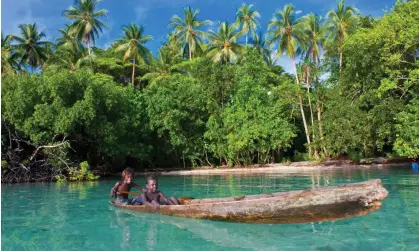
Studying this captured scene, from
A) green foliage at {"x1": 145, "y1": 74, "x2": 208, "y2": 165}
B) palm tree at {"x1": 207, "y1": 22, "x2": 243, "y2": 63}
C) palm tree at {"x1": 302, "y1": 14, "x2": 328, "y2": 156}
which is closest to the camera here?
green foliage at {"x1": 145, "y1": 74, "x2": 208, "y2": 165}

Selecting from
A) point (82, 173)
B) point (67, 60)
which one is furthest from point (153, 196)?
point (67, 60)

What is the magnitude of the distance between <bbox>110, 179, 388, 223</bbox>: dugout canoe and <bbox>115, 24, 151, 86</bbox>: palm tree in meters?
26.0

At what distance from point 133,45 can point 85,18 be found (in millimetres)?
6057

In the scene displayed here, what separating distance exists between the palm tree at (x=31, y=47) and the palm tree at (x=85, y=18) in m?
3.18

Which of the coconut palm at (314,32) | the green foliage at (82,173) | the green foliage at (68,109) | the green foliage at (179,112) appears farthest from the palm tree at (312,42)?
the green foliage at (82,173)

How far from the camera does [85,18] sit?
34031 mm

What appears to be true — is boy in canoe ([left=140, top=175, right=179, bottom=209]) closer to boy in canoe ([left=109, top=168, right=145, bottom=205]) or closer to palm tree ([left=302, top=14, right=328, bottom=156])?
boy in canoe ([left=109, top=168, right=145, bottom=205])

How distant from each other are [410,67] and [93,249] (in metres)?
20.7

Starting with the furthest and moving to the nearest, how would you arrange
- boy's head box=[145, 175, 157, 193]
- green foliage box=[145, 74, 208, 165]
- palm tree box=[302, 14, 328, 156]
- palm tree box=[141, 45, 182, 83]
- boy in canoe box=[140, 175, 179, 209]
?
palm tree box=[141, 45, 182, 83]
palm tree box=[302, 14, 328, 156]
green foliage box=[145, 74, 208, 165]
boy's head box=[145, 175, 157, 193]
boy in canoe box=[140, 175, 179, 209]

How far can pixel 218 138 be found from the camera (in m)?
27.0

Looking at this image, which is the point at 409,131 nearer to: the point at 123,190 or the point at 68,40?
the point at 123,190

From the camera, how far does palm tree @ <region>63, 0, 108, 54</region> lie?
3397 cm

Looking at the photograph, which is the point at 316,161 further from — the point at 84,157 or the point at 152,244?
the point at 152,244

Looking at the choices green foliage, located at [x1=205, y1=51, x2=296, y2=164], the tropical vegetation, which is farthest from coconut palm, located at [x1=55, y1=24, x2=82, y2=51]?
green foliage, located at [x1=205, y1=51, x2=296, y2=164]
